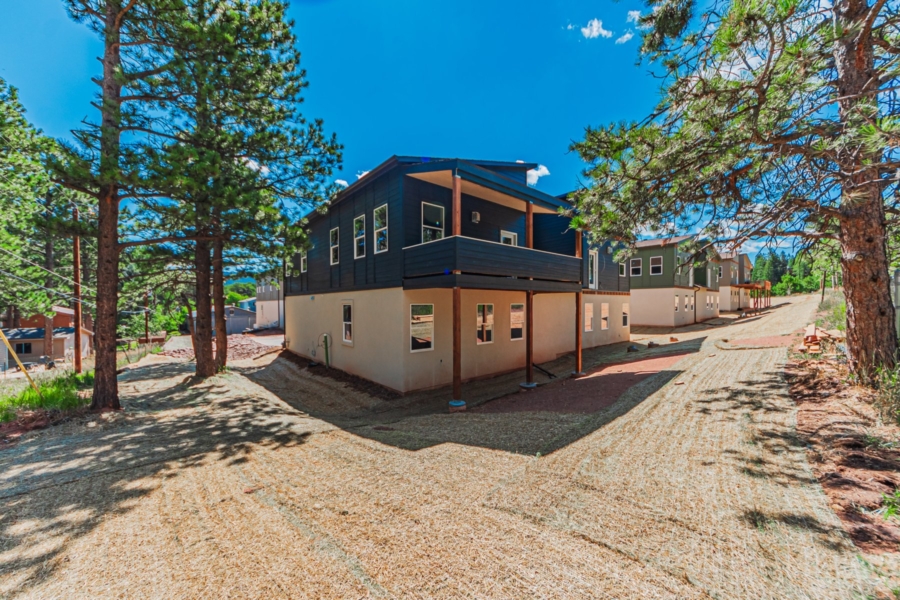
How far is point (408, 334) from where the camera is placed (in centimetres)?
927

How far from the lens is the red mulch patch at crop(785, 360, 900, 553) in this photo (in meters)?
2.61

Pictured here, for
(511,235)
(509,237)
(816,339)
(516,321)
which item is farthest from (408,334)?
(816,339)

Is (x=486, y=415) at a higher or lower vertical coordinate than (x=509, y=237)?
lower

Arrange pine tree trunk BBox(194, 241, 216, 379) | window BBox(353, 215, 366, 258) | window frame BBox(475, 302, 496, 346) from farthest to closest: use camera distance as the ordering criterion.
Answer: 1. window BBox(353, 215, 366, 258)
2. window frame BBox(475, 302, 496, 346)
3. pine tree trunk BBox(194, 241, 216, 379)

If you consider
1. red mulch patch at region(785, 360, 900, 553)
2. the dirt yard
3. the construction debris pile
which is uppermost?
red mulch patch at region(785, 360, 900, 553)

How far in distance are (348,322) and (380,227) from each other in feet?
12.1

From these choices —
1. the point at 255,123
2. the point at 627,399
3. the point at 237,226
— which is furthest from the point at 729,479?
the point at 255,123

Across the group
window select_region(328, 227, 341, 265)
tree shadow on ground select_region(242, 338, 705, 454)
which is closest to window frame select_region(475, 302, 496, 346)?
tree shadow on ground select_region(242, 338, 705, 454)

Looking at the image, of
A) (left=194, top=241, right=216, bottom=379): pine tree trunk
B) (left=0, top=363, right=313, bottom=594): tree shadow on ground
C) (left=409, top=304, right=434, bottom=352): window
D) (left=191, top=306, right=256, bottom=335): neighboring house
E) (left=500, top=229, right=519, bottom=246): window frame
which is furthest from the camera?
(left=191, top=306, right=256, bottom=335): neighboring house

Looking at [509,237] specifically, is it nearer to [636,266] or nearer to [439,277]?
[439,277]

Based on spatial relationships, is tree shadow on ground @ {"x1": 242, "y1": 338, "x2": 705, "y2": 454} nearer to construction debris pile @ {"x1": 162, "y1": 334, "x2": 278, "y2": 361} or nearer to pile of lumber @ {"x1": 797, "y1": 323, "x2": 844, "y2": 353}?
pile of lumber @ {"x1": 797, "y1": 323, "x2": 844, "y2": 353}

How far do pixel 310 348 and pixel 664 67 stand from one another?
14175mm

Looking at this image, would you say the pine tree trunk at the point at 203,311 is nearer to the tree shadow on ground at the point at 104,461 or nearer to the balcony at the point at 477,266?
the tree shadow on ground at the point at 104,461

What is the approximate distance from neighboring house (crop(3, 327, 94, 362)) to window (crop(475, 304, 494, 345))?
25.5 m
